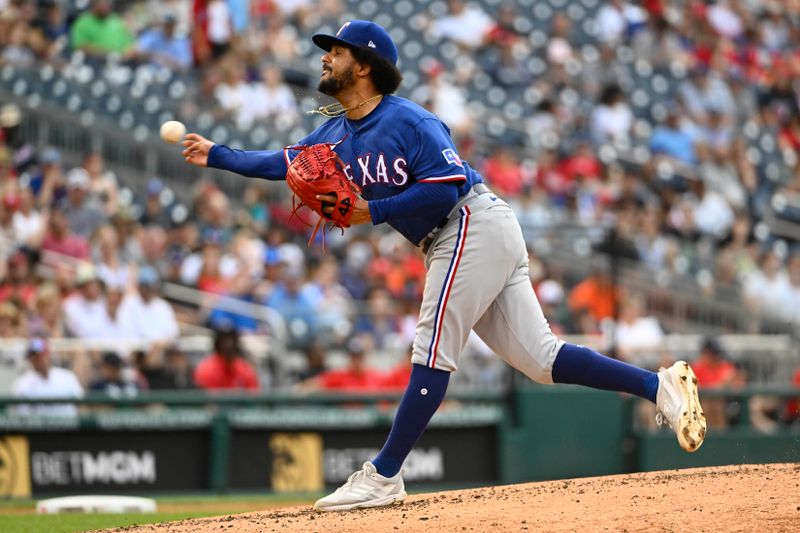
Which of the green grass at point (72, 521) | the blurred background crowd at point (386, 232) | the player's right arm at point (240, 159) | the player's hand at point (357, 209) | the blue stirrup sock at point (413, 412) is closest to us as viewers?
the player's hand at point (357, 209)

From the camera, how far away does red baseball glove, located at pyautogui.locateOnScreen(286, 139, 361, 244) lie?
5020 millimetres

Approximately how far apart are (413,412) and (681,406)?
1027 millimetres

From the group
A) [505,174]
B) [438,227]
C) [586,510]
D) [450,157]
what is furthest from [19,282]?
[586,510]

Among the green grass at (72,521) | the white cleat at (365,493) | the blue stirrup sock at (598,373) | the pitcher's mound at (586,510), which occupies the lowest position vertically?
the green grass at (72,521)

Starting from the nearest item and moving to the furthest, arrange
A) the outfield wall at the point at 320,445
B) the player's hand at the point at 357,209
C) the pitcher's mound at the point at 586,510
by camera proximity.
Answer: the pitcher's mound at the point at 586,510 → the player's hand at the point at 357,209 → the outfield wall at the point at 320,445

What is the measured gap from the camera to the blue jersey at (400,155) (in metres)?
5.00

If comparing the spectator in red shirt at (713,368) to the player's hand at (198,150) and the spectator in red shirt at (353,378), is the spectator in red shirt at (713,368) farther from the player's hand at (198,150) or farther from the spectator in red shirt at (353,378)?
the player's hand at (198,150)

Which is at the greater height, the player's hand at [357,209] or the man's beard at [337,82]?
the man's beard at [337,82]

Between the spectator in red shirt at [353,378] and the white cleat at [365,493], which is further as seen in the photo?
the spectator in red shirt at [353,378]

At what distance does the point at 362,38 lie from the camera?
17.0 feet

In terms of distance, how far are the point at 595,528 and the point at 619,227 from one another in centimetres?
872

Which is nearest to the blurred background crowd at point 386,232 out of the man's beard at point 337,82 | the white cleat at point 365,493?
the white cleat at point 365,493

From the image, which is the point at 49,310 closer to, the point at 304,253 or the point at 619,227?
the point at 304,253

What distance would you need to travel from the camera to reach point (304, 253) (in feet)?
40.9
